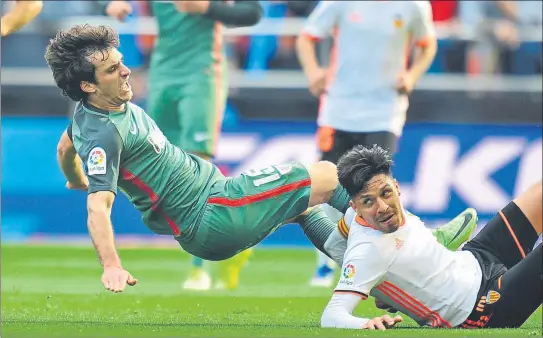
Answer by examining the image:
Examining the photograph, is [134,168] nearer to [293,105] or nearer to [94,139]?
[94,139]

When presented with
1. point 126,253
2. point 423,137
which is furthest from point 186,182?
point 423,137

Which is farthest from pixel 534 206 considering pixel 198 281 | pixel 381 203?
pixel 198 281

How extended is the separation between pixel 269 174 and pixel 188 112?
2.98 meters

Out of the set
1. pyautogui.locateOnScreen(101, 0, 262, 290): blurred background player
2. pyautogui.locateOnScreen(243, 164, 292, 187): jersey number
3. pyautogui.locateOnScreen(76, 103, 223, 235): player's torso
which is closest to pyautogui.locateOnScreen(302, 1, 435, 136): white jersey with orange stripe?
pyautogui.locateOnScreen(101, 0, 262, 290): blurred background player

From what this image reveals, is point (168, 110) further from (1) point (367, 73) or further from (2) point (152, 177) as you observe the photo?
(2) point (152, 177)

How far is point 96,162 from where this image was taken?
6219 millimetres

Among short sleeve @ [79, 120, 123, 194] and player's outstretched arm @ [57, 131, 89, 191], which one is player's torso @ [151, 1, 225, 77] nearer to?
player's outstretched arm @ [57, 131, 89, 191]

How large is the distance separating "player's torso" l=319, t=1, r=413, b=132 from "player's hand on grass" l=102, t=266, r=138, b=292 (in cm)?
397

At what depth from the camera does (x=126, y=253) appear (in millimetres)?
12430

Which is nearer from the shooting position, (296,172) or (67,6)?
(296,172)

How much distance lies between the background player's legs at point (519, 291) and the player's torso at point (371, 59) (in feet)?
11.0

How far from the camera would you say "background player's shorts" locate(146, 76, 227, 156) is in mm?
9625

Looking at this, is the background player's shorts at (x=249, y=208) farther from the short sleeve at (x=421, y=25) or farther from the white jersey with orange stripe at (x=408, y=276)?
the short sleeve at (x=421, y=25)

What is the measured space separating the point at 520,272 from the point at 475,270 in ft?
0.95
